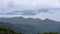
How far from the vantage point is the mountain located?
410 centimetres

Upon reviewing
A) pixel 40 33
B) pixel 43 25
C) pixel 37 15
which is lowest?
pixel 40 33

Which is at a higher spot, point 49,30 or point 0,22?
point 0,22

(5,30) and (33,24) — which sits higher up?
(33,24)

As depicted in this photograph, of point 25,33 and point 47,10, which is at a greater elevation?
point 47,10

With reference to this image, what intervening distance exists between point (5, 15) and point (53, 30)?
1951mm

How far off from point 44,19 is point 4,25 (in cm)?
157

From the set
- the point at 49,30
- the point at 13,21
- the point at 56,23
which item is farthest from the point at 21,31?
the point at 56,23

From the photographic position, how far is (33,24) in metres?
4.14

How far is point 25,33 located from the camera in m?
4.16

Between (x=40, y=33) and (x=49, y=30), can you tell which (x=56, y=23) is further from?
(x=40, y=33)

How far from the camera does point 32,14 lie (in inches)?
165

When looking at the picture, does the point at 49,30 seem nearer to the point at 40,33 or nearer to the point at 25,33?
the point at 40,33

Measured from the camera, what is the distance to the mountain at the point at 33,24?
4098 mm

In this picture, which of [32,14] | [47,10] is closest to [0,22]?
[32,14]
